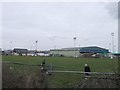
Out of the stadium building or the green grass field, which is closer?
the green grass field

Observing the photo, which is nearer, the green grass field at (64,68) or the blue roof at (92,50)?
the green grass field at (64,68)

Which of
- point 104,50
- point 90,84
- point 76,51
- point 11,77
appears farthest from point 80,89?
point 104,50

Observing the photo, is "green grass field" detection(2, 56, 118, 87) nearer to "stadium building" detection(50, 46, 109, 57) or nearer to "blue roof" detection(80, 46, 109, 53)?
"stadium building" detection(50, 46, 109, 57)

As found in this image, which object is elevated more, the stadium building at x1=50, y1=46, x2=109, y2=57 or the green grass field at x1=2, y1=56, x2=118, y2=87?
the green grass field at x1=2, y1=56, x2=118, y2=87

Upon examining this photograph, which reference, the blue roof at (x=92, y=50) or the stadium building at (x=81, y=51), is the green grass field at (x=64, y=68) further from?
the blue roof at (x=92, y=50)

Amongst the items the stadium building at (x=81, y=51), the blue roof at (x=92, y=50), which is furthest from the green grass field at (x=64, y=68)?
the blue roof at (x=92, y=50)

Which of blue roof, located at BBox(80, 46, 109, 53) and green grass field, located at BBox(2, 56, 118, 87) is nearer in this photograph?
green grass field, located at BBox(2, 56, 118, 87)

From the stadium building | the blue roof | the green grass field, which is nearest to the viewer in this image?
the green grass field

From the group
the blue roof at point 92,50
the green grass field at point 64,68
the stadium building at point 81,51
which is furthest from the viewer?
the blue roof at point 92,50

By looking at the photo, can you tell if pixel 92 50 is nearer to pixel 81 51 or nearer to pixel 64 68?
pixel 81 51

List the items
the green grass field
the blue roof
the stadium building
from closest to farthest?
the green grass field
the stadium building
the blue roof

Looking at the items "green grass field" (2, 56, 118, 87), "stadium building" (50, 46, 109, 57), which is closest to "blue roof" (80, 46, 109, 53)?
"stadium building" (50, 46, 109, 57)

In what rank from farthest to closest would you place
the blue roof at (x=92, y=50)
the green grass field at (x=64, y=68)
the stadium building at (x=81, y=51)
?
the blue roof at (x=92, y=50) < the stadium building at (x=81, y=51) < the green grass field at (x=64, y=68)

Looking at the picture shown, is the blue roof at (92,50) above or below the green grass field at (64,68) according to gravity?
below
